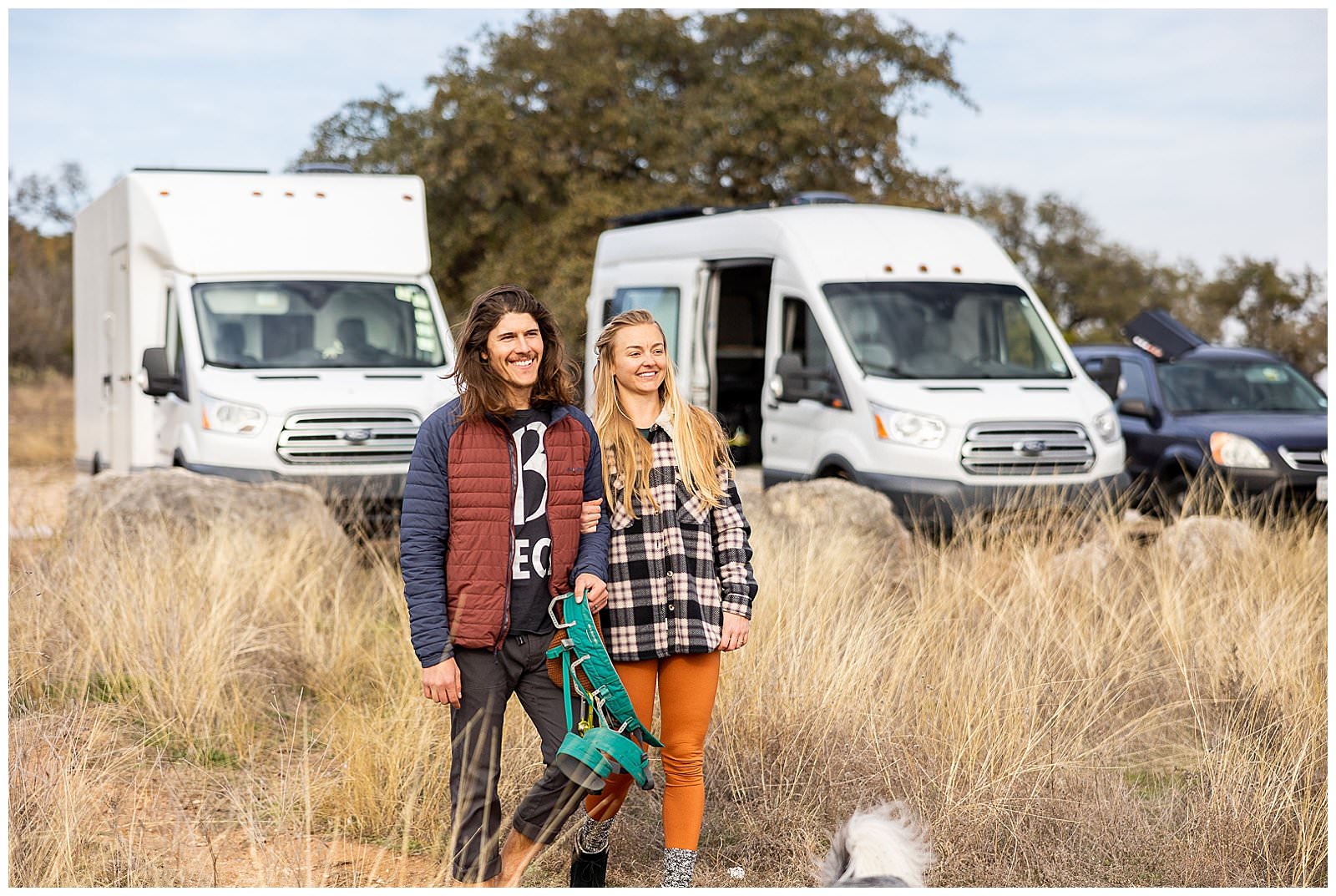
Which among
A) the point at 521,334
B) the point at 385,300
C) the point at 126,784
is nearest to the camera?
the point at 521,334

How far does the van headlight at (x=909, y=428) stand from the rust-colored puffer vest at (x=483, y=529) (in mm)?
6290

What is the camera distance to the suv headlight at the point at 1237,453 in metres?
10.9

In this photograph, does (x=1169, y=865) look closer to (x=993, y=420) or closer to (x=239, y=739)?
(x=239, y=739)

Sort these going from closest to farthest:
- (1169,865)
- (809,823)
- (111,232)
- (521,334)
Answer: (521,334) → (1169,865) → (809,823) → (111,232)

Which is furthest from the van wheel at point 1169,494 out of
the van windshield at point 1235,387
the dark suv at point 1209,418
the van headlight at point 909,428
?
the van headlight at point 909,428

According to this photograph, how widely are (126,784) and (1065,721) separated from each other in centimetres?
361

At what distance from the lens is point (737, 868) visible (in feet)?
15.1

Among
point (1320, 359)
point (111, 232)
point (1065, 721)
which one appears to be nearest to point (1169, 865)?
point (1065, 721)

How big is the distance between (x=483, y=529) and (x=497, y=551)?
2.9 inches

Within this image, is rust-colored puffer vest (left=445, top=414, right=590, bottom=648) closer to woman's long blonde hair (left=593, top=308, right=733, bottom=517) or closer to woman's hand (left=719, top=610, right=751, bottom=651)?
woman's long blonde hair (left=593, top=308, right=733, bottom=517)

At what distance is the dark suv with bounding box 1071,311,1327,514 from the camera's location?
427 inches

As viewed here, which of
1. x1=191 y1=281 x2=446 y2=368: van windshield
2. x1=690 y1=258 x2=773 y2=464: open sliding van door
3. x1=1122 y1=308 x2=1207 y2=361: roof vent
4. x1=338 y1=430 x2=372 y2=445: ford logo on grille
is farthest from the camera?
x1=690 y1=258 x2=773 y2=464: open sliding van door

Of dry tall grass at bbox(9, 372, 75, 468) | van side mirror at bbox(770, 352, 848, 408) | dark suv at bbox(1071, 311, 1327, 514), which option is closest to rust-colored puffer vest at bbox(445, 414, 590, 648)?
van side mirror at bbox(770, 352, 848, 408)

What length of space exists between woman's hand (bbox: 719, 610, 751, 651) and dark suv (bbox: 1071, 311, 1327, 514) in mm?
7004
